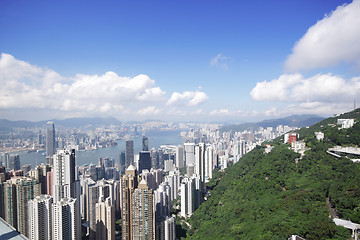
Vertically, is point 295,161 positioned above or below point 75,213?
above

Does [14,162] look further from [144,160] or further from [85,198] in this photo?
[144,160]

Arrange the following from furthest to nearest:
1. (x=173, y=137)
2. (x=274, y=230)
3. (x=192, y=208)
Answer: (x=173, y=137) < (x=192, y=208) < (x=274, y=230)

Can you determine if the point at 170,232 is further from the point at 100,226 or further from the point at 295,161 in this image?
the point at 295,161

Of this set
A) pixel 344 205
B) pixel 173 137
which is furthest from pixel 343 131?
pixel 173 137

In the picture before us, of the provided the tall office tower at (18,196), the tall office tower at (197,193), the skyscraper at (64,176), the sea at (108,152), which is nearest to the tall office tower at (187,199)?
the tall office tower at (197,193)

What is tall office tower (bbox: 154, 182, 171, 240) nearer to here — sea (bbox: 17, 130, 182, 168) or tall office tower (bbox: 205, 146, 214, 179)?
tall office tower (bbox: 205, 146, 214, 179)
